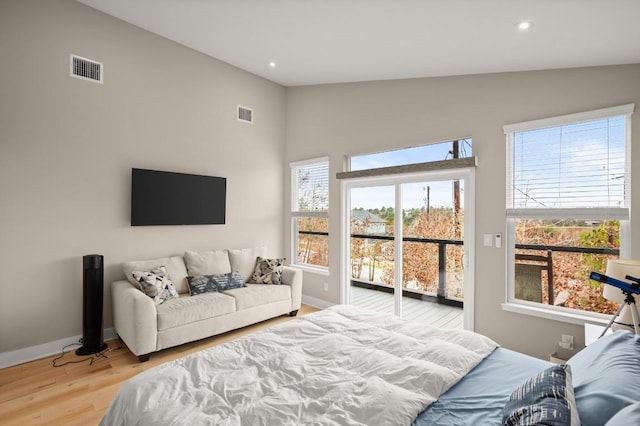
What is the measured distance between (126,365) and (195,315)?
0.72 metres

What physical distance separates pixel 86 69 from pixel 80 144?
81cm

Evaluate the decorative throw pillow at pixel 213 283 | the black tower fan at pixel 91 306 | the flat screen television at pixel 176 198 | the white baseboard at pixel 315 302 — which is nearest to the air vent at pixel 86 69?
the flat screen television at pixel 176 198

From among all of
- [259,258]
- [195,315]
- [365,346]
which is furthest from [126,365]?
[365,346]

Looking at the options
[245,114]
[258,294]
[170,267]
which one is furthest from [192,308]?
[245,114]

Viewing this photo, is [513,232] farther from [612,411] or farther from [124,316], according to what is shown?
[124,316]

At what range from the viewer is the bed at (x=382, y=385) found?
1166 millimetres

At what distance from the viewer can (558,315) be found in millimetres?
2871

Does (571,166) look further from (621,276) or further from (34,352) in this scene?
(34,352)

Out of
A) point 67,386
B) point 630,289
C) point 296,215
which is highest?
point 296,215

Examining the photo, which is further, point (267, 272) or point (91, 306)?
point (267, 272)

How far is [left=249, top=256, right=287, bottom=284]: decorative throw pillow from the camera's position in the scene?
4.32 metres

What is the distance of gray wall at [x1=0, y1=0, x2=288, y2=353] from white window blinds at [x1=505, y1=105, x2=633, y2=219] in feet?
12.0

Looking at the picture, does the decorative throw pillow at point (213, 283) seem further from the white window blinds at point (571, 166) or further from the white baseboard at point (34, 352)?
the white window blinds at point (571, 166)

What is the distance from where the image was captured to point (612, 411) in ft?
3.50
